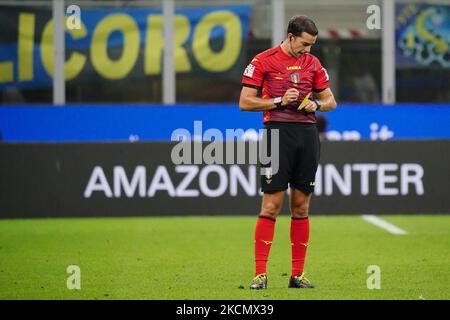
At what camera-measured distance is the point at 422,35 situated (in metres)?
19.6

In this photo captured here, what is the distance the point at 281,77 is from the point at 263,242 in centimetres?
128

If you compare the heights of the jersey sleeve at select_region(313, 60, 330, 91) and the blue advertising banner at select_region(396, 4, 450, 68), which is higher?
the blue advertising banner at select_region(396, 4, 450, 68)

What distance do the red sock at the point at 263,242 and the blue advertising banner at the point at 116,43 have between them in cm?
1067

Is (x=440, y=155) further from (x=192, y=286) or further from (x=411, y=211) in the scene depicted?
(x=192, y=286)

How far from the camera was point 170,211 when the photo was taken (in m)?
16.2

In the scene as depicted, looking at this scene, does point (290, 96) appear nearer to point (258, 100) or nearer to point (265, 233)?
point (258, 100)

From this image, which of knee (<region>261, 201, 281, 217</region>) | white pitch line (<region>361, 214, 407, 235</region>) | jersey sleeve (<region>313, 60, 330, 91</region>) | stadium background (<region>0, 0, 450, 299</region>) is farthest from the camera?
stadium background (<region>0, 0, 450, 299</region>)

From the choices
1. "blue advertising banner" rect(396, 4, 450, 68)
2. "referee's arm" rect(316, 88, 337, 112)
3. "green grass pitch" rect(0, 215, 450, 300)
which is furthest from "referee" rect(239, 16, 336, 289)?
"blue advertising banner" rect(396, 4, 450, 68)

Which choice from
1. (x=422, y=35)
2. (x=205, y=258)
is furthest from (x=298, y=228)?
(x=422, y=35)

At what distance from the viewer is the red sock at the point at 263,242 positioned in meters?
8.84

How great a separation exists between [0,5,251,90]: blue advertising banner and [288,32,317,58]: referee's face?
10647 millimetres

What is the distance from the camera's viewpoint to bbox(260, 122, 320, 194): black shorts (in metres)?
8.81

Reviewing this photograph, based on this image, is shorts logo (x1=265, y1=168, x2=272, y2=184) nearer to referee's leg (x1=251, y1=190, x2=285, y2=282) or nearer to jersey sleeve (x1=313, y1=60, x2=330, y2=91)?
referee's leg (x1=251, y1=190, x2=285, y2=282)

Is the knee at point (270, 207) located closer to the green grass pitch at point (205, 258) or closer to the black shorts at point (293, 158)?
the black shorts at point (293, 158)
